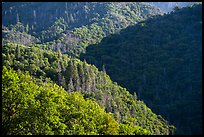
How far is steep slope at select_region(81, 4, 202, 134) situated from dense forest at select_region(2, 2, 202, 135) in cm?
21

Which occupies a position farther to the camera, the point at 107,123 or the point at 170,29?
the point at 170,29

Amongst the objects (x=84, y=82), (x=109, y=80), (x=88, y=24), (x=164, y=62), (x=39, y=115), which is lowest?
(x=88, y=24)

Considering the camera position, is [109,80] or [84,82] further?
[109,80]

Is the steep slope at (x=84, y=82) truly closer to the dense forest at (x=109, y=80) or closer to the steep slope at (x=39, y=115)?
the dense forest at (x=109, y=80)

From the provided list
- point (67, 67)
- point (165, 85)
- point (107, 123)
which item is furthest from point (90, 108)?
point (165, 85)

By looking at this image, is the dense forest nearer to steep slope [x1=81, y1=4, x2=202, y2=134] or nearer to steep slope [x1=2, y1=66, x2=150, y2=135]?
steep slope [x1=2, y1=66, x2=150, y2=135]

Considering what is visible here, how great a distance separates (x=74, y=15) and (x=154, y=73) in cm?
10197

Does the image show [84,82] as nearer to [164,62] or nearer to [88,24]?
[164,62]

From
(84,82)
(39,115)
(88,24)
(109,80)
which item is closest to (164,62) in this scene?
(109,80)

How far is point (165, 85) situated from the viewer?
9856cm

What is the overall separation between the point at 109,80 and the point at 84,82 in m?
13.7

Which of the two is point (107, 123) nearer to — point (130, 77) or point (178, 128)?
point (178, 128)

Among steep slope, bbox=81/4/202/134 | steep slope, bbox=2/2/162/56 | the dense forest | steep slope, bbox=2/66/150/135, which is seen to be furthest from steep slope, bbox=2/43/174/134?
steep slope, bbox=2/2/162/56

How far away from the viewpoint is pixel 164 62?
108 metres
